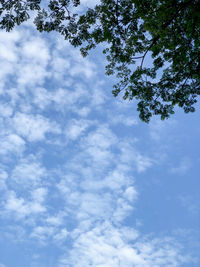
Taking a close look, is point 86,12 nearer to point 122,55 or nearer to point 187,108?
point 122,55

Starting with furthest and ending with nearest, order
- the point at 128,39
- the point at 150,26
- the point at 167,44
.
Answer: the point at 128,39
the point at 167,44
the point at 150,26

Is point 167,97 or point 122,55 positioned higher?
point 122,55

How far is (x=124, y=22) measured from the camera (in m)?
10.7

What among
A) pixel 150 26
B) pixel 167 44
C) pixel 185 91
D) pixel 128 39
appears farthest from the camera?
pixel 185 91

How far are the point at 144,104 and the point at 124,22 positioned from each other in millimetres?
3817

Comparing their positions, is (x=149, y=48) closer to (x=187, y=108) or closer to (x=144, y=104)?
(x=144, y=104)

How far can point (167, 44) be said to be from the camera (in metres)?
10.4

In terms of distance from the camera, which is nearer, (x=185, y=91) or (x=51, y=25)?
(x=51, y=25)

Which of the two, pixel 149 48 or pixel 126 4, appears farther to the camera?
pixel 149 48

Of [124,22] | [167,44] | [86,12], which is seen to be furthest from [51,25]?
[167,44]

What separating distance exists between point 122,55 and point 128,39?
0.80m

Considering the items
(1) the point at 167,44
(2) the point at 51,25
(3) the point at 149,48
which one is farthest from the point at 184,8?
(2) the point at 51,25

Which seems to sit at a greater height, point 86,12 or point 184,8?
point 86,12

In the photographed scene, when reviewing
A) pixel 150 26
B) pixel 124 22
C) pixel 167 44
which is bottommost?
pixel 150 26
